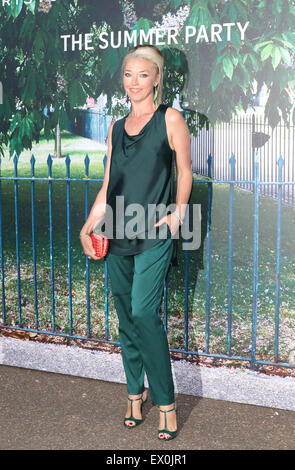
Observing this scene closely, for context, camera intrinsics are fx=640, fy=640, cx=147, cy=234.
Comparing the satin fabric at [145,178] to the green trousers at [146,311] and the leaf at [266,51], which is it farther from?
the leaf at [266,51]

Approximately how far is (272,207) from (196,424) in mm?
10308

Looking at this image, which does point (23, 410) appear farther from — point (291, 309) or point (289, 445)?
point (291, 309)

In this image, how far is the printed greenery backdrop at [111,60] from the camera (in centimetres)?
618

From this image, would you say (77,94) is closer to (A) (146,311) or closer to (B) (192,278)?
(B) (192,278)

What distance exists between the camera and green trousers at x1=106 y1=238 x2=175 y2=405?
356 centimetres

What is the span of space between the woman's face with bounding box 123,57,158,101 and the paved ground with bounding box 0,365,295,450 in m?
1.98

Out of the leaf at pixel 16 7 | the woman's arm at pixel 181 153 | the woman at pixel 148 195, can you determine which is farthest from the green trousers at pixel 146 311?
the leaf at pixel 16 7

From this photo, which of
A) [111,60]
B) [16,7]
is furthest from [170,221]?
[16,7]

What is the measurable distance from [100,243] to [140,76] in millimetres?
971

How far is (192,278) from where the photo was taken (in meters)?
8.40

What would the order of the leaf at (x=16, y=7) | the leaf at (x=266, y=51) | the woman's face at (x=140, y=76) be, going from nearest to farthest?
the woman's face at (x=140, y=76), the leaf at (x=266, y=51), the leaf at (x=16, y=7)

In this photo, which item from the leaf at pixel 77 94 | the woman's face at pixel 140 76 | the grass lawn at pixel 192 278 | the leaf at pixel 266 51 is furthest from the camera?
the leaf at pixel 77 94

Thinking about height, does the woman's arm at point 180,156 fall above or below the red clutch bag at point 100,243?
above

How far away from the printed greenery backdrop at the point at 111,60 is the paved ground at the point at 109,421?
3.08m
